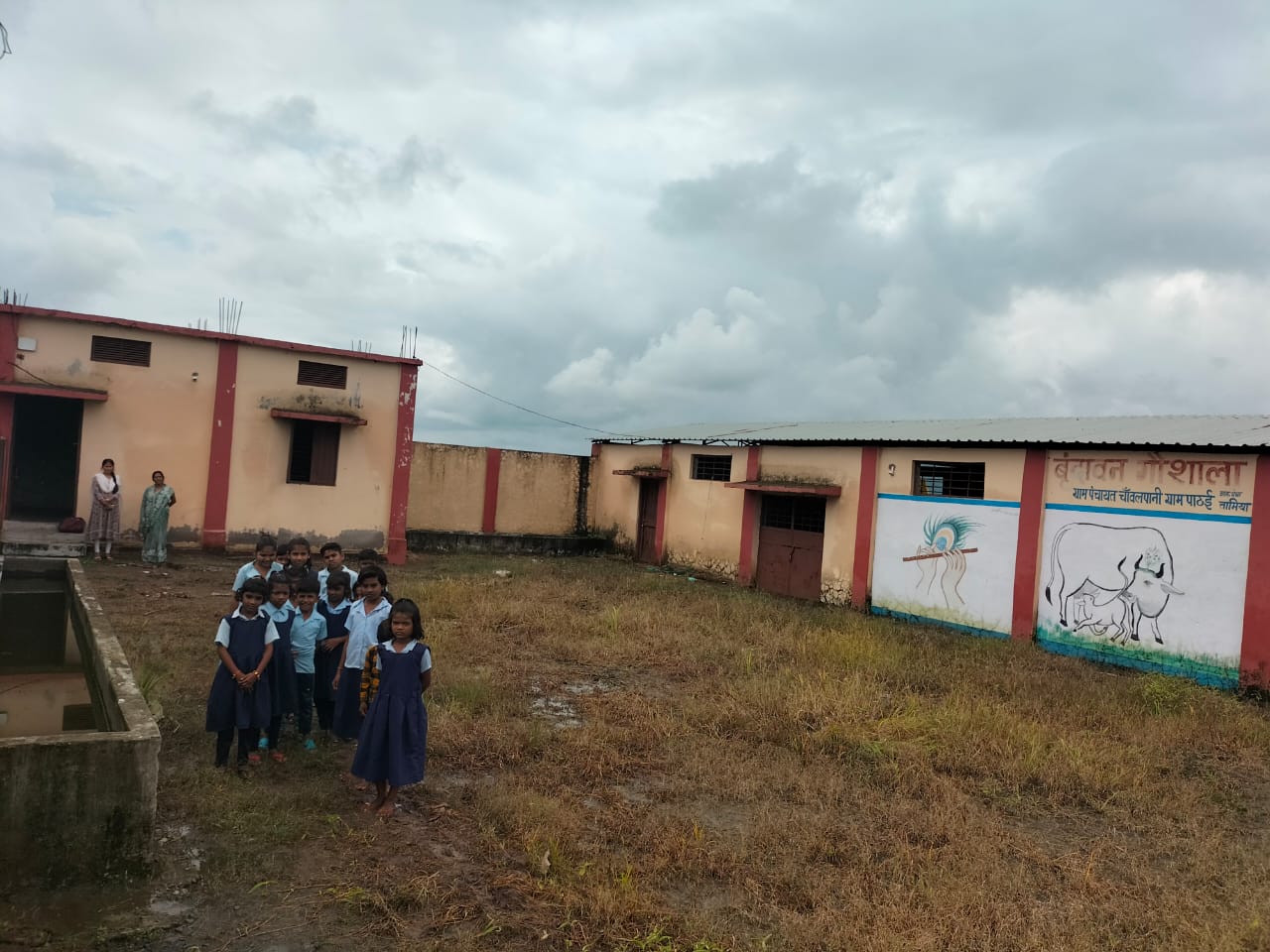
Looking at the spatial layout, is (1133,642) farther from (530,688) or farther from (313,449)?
(313,449)

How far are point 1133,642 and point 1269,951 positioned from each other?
22.0 ft

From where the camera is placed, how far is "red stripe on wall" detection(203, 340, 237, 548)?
13070mm

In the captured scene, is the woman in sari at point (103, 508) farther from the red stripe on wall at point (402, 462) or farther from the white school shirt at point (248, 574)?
the white school shirt at point (248, 574)

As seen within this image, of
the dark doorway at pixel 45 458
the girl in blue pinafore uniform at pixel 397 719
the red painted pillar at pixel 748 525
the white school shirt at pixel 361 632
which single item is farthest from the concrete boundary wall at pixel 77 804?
the dark doorway at pixel 45 458

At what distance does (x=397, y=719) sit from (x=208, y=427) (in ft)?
34.5

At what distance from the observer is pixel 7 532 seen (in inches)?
461

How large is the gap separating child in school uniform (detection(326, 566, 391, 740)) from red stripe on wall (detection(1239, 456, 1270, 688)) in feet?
27.8

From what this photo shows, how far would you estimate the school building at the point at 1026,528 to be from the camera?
8852mm

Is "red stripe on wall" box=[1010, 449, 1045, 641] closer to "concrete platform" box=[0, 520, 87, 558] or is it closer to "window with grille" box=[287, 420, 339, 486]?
"window with grille" box=[287, 420, 339, 486]

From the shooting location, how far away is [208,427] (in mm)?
13094

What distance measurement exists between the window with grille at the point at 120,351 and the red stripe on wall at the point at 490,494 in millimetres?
7232

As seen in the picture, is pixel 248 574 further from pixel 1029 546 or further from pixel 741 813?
pixel 1029 546

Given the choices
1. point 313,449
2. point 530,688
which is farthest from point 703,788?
point 313,449

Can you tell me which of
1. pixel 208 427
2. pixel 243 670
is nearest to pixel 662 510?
pixel 208 427
